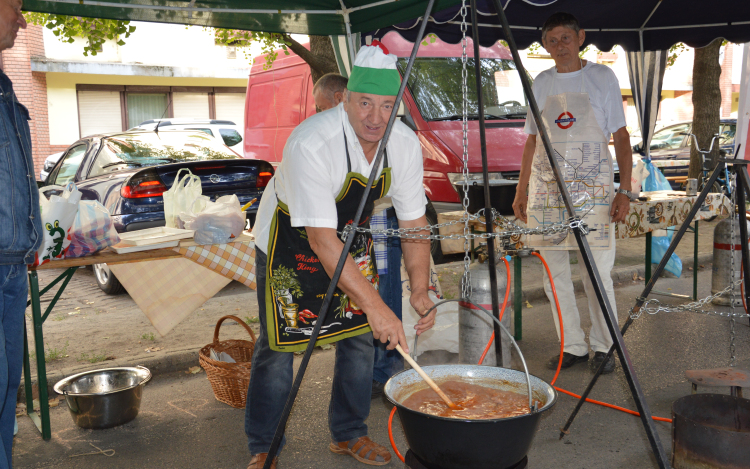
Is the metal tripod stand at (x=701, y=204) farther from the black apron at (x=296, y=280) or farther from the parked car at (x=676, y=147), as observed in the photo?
the parked car at (x=676, y=147)

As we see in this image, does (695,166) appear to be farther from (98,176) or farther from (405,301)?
(98,176)

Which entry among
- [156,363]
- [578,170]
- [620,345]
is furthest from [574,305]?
[156,363]

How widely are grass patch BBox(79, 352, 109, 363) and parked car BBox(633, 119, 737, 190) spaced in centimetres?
1018

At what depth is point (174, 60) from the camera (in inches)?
742

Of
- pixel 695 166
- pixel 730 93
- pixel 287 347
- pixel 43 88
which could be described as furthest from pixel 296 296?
pixel 730 93

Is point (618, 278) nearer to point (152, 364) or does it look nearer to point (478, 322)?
point (478, 322)

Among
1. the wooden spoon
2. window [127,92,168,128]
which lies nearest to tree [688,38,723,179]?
the wooden spoon

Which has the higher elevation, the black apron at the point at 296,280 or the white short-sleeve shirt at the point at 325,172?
the white short-sleeve shirt at the point at 325,172

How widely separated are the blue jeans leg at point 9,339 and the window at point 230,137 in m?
10.2

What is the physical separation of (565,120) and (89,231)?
9.43ft

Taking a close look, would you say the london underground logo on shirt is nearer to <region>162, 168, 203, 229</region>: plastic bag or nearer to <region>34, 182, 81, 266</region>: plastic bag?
<region>162, 168, 203, 229</region>: plastic bag

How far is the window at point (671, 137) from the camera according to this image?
1341cm

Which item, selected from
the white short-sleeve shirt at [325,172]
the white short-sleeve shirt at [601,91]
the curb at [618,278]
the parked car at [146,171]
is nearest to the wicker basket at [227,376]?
the white short-sleeve shirt at [325,172]

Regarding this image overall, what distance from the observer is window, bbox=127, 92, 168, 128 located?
62.5 ft
